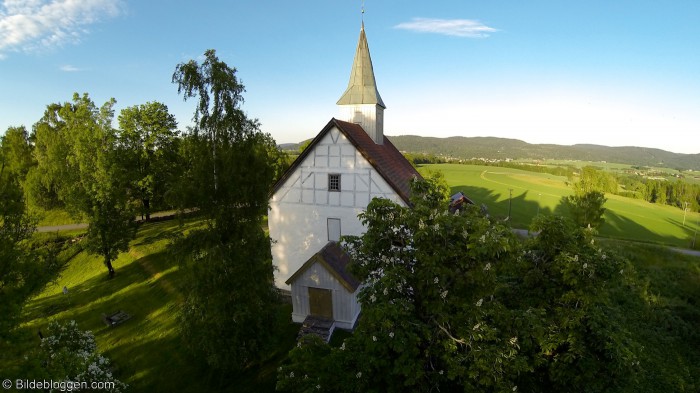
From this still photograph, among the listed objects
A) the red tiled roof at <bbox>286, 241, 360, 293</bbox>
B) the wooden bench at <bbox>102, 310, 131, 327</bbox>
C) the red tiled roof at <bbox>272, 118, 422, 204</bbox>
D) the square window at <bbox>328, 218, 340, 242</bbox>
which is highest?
the red tiled roof at <bbox>272, 118, 422, 204</bbox>

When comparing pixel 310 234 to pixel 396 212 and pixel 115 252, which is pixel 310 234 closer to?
pixel 396 212

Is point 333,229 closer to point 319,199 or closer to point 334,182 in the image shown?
point 319,199

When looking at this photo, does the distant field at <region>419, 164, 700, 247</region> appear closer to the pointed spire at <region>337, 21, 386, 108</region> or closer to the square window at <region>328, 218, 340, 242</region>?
the pointed spire at <region>337, 21, 386, 108</region>

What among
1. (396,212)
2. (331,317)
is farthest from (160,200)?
(396,212)

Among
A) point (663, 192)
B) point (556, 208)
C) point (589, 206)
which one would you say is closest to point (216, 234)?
point (589, 206)

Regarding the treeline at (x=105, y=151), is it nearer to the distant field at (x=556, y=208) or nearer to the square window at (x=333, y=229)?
the square window at (x=333, y=229)

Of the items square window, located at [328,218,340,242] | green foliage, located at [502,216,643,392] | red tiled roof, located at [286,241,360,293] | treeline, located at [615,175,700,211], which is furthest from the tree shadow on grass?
green foliage, located at [502,216,643,392]
